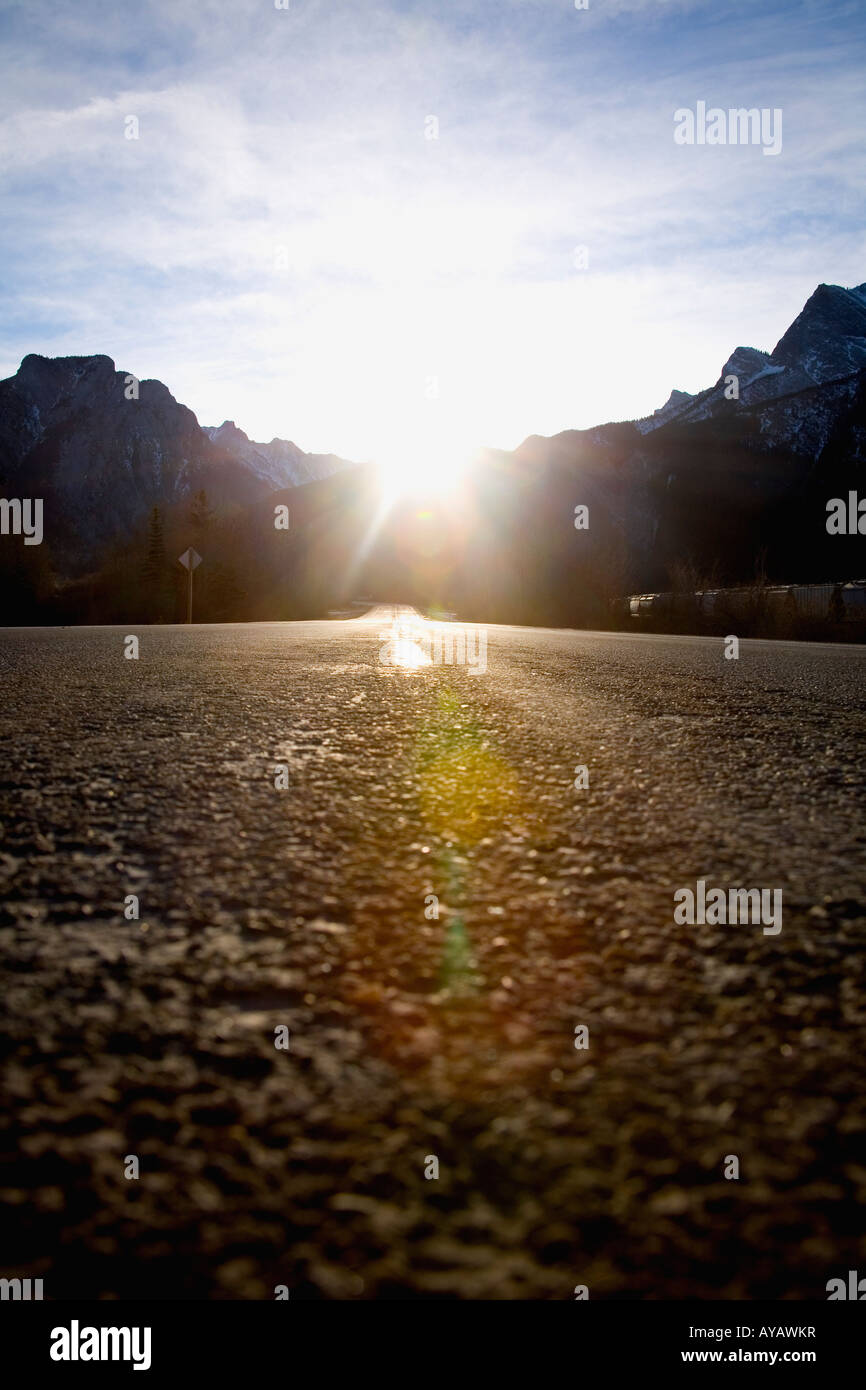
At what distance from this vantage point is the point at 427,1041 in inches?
43.0

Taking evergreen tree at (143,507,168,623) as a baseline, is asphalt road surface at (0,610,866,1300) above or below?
below

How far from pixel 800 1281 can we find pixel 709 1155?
148 mm

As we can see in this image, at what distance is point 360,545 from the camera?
143 metres

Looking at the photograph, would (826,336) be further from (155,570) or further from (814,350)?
(155,570)

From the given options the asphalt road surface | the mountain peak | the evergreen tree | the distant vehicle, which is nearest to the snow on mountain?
the mountain peak

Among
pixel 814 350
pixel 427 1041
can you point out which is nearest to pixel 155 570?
pixel 427 1041

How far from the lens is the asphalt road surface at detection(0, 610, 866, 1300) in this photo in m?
0.76

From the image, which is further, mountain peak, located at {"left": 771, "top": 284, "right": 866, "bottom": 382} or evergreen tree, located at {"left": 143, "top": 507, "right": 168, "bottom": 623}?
mountain peak, located at {"left": 771, "top": 284, "right": 866, "bottom": 382}

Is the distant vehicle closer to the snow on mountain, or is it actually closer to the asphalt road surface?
the asphalt road surface

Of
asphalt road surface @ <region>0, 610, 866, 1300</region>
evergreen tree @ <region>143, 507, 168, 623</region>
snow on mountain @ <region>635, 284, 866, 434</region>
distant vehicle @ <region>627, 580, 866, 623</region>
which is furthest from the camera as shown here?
snow on mountain @ <region>635, 284, 866, 434</region>

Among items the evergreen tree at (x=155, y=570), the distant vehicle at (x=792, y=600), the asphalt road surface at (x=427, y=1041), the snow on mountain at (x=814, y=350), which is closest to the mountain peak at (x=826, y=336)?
the snow on mountain at (x=814, y=350)

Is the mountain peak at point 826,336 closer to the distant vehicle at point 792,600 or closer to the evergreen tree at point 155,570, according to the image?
the evergreen tree at point 155,570
